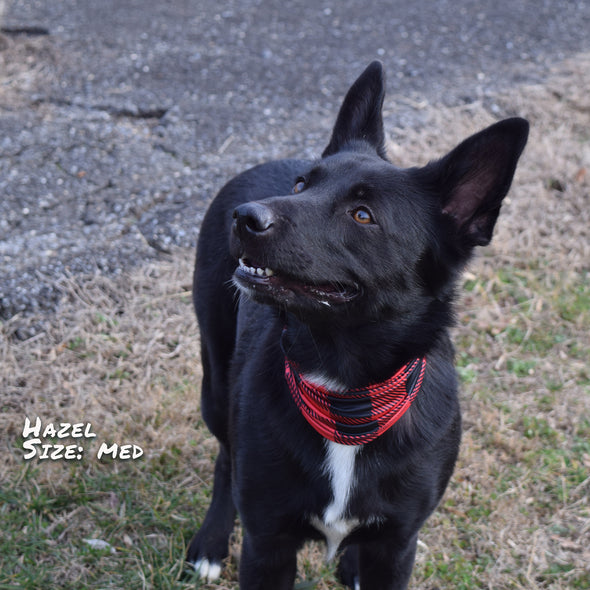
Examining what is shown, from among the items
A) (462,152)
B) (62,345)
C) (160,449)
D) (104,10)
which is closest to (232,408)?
(160,449)

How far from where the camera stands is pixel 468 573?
9.10 feet

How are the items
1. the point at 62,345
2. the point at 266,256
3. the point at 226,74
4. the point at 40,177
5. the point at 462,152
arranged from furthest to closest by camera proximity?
1. the point at 226,74
2. the point at 40,177
3. the point at 62,345
4. the point at 462,152
5. the point at 266,256

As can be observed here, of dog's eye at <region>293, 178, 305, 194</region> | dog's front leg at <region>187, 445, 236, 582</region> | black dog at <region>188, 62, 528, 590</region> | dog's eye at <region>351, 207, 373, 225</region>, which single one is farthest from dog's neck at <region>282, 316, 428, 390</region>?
dog's front leg at <region>187, 445, 236, 582</region>

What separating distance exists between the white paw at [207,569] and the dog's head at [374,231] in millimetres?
1339

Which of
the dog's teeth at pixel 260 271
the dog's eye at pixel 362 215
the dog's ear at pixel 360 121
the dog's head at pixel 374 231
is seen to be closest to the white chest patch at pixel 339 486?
the dog's head at pixel 374 231

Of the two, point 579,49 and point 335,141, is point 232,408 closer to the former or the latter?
point 335,141

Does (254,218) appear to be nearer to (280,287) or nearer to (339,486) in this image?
(280,287)

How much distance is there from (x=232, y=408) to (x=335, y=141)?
0.97m

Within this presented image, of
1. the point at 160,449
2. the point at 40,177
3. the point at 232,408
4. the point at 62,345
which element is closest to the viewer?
the point at 232,408

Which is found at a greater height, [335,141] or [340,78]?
[335,141]

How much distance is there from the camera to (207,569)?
279 centimetres

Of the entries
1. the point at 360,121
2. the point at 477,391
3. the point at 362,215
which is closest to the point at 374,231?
the point at 362,215

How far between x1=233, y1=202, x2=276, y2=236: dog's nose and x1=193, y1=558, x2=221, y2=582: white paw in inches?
60.5

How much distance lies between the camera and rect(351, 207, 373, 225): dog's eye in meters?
1.99
